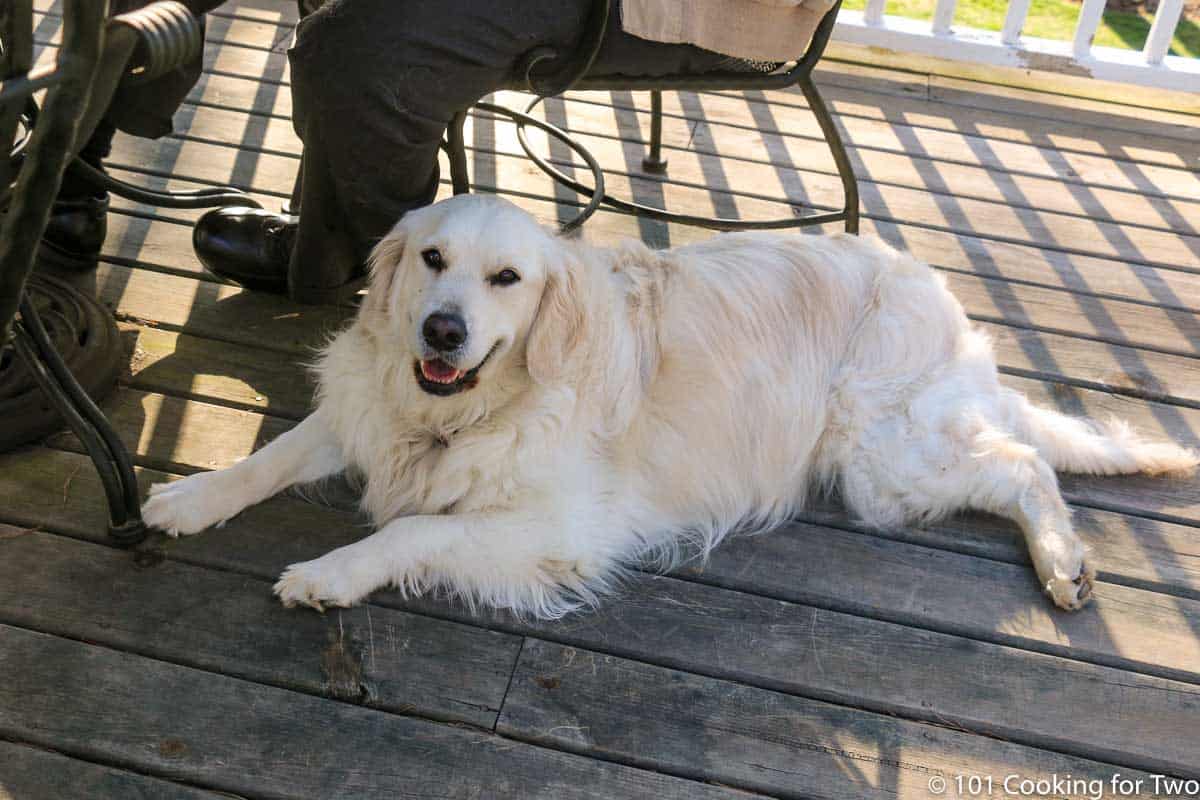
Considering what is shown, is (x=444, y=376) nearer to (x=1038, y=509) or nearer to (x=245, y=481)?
(x=245, y=481)

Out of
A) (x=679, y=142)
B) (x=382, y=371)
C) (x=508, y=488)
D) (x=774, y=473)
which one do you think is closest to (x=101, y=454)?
(x=382, y=371)

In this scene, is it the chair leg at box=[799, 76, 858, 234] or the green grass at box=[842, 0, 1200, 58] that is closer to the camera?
the chair leg at box=[799, 76, 858, 234]

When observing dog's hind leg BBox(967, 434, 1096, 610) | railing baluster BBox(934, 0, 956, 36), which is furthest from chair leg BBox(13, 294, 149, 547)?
railing baluster BBox(934, 0, 956, 36)

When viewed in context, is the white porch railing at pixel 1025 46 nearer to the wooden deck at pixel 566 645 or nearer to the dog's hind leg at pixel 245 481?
the wooden deck at pixel 566 645

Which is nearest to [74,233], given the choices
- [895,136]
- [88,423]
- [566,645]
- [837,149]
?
[88,423]

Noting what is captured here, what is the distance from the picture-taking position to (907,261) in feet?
8.66

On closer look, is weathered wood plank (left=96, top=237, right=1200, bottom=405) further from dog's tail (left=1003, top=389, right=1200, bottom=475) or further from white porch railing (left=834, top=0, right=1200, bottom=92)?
white porch railing (left=834, top=0, right=1200, bottom=92)

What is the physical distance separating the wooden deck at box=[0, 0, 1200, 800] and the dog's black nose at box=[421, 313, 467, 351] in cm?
51

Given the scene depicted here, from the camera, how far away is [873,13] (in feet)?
15.0

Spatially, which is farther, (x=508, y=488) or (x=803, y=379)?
(x=803, y=379)

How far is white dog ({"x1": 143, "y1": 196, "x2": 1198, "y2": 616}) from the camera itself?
208 centimetres

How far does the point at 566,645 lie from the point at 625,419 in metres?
0.51

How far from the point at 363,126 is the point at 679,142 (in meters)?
1.96

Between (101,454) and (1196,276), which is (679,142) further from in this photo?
(101,454)
